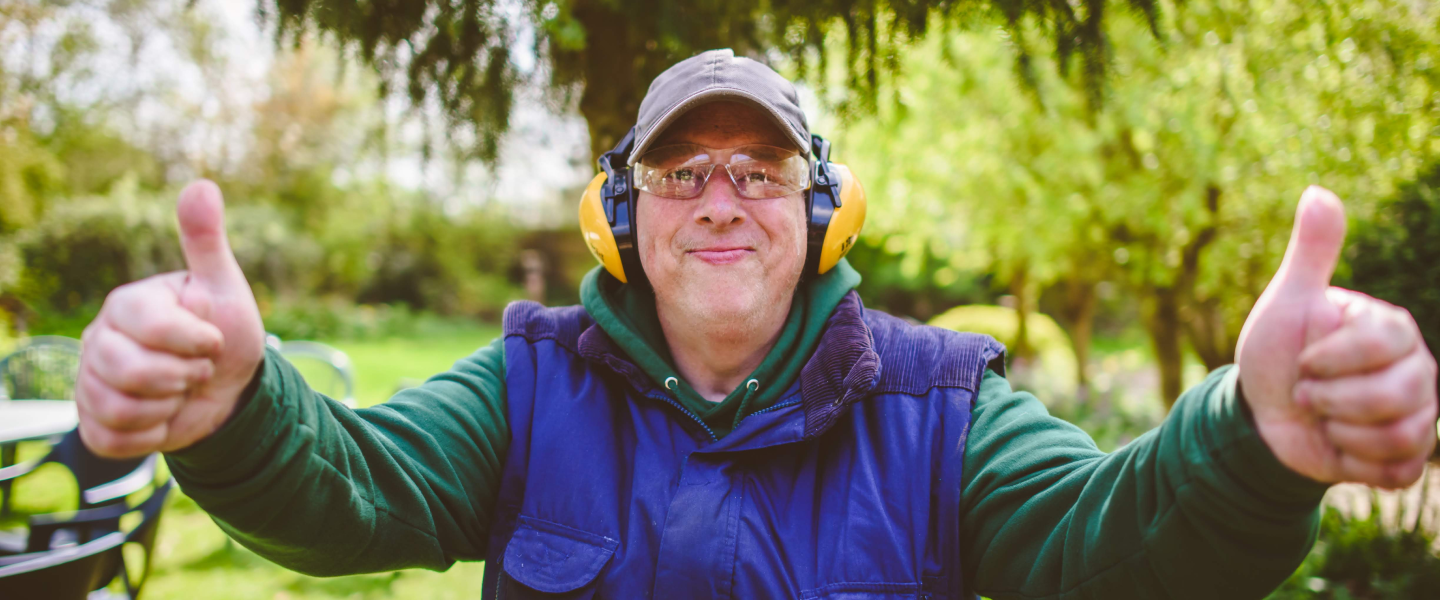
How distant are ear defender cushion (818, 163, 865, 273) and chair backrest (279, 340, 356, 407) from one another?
3.97 meters

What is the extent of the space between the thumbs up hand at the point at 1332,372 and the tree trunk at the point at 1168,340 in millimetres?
6754

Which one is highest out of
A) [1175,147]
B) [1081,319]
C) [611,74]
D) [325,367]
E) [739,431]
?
[1175,147]

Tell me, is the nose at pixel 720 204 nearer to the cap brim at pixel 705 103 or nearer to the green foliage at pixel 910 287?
the cap brim at pixel 705 103

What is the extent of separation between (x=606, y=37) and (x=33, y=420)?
3.64 meters

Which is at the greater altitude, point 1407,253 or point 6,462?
point 1407,253

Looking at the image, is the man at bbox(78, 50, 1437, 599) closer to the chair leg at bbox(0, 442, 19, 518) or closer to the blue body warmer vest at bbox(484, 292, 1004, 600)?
the blue body warmer vest at bbox(484, 292, 1004, 600)

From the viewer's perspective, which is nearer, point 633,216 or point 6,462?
point 633,216

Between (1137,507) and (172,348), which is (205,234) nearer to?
(172,348)

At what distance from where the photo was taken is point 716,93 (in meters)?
1.59

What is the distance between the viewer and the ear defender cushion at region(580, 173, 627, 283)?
1.78 meters

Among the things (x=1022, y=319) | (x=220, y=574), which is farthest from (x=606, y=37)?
(x=1022, y=319)

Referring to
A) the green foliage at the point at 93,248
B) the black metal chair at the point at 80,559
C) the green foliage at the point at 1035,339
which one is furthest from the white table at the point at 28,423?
the green foliage at the point at 93,248

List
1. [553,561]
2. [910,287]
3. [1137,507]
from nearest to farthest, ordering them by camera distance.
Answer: [1137,507], [553,561], [910,287]

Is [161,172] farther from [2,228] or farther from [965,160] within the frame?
[965,160]
